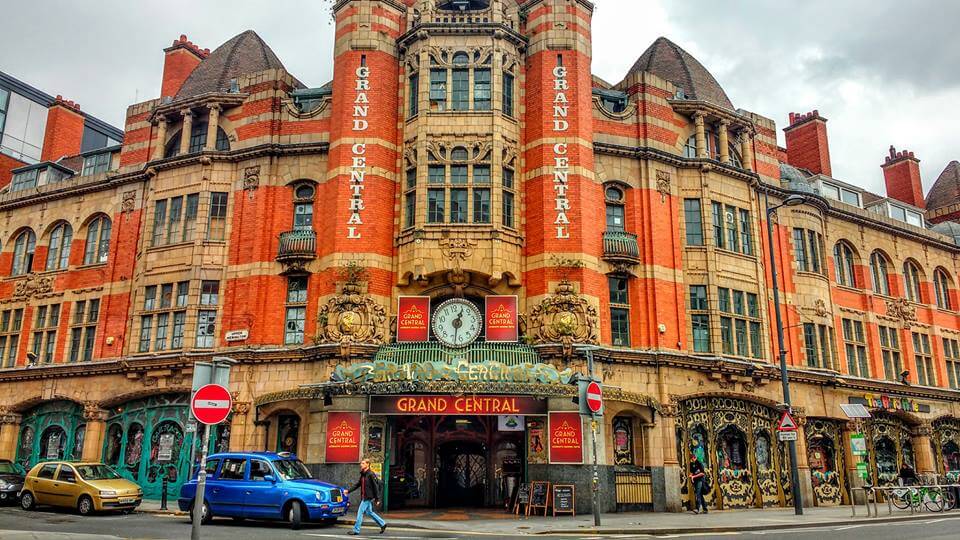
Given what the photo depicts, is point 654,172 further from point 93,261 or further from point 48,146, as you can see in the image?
point 48,146

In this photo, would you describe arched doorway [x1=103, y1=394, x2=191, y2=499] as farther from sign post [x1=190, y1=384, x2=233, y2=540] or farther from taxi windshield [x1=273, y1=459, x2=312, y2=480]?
sign post [x1=190, y1=384, x2=233, y2=540]

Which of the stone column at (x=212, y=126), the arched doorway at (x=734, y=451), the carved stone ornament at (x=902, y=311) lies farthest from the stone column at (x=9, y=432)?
the carved stone ornament at (x=902, y=311)

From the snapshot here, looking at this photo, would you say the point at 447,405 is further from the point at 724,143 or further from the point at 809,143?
the point at 809,143

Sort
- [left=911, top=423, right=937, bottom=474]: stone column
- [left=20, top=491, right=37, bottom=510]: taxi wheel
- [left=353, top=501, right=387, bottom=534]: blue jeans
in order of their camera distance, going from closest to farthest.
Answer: [left=353, top=501, right=387, bottom=534]: blue jeans, [left=20, top=491, right=37, bottom=510]: taxi wheel, [left=911, top=423, right=937, bottom=474]: stone column

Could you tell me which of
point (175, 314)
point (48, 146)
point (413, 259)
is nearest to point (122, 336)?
point (175, 314)

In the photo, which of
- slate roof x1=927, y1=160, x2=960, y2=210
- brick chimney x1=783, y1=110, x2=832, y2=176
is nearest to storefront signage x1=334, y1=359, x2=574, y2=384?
brick chimney x1=783, y1=110, x2=832, y2=176

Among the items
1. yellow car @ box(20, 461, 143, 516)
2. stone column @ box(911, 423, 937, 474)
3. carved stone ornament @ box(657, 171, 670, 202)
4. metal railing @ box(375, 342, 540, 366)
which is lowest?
yellow car @ box(20, 461, 143, 516)

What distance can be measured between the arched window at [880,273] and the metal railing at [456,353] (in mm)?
22370

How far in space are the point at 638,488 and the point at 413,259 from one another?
1135 cm

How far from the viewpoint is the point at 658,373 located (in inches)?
1091

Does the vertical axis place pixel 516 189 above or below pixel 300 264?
above

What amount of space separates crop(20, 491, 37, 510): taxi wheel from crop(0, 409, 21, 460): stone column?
10959 mm

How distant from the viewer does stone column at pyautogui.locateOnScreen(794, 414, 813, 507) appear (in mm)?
30109

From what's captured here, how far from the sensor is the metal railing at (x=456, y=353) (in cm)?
2548
